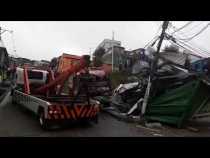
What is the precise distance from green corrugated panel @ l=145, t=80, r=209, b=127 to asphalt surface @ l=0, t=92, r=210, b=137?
547mm

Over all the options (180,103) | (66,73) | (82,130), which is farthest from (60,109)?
(180,103)

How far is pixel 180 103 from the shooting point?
425 inches

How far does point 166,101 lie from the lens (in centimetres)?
1147

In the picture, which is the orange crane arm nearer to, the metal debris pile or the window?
the window

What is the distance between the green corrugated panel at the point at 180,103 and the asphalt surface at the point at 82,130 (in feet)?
1.80

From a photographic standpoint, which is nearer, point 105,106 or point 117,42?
point 105,106

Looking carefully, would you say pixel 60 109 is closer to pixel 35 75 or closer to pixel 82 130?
pixel 82 130

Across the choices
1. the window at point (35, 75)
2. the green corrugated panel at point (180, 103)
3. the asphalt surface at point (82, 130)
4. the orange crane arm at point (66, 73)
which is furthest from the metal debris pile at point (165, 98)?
the window at point (35, 75)

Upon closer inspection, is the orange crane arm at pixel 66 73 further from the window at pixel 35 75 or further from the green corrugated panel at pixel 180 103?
the green corrugated panel at pixel 180 103

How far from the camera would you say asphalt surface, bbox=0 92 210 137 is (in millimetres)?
8000

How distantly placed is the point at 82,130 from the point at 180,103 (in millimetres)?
4519

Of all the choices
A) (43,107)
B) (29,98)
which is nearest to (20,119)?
(29,98)
